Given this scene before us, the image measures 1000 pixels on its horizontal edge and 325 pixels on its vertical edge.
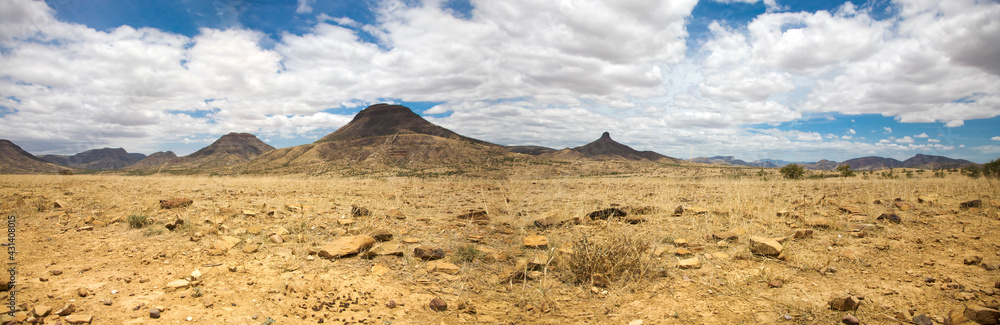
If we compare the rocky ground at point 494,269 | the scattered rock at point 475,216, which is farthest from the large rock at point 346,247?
the scattered rock at point 475,216

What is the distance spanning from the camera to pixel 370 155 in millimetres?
19062

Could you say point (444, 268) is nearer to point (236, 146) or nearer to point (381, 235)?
point (381, 235)

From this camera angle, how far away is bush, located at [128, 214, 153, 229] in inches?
244

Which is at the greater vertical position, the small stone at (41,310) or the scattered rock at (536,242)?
the scattered rock at (536,242)

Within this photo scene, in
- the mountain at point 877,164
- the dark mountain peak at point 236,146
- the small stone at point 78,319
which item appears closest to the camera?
the small stone at point 78,319

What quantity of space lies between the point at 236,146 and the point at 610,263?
518 ft

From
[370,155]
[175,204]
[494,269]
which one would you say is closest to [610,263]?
[494,269]

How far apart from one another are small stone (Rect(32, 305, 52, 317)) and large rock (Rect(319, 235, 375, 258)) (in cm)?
232

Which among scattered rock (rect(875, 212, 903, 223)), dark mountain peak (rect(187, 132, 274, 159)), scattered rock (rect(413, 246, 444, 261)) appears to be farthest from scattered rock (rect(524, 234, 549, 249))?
dark mountain peak (rect(187, 132, 274, 159))

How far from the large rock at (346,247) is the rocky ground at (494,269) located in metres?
0.03

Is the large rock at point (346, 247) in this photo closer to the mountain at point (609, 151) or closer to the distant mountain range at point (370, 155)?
the distant mountain range at point (370, 155)

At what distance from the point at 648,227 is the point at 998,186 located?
43.7 ft

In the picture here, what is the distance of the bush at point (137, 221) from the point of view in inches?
244

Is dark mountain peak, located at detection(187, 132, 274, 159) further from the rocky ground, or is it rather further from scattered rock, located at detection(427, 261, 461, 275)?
scattered rock, located at detection(427, 261, 461, 275)
